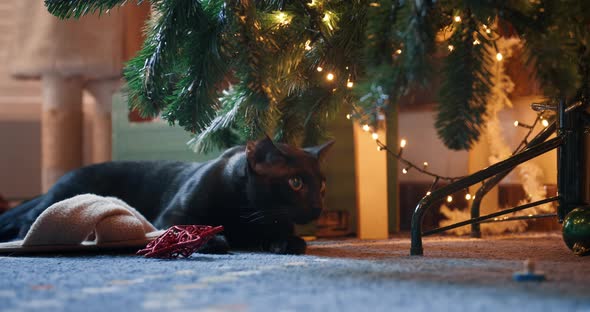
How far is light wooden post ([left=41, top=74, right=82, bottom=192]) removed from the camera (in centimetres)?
232

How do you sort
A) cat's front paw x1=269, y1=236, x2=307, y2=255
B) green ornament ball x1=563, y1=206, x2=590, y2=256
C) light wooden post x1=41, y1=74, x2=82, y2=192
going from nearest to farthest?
green ornament ball x1=563, y1=206, x2=590, y2=256
cat's front paw x1=269, y1=236, x2=307, y2=255
light wooden post x1=41, y1=74, x2=82, y2=192

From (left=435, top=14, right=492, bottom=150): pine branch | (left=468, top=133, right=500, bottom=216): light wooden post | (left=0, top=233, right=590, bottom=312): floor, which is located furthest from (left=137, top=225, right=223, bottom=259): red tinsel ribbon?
(left=468, top=133, right=500, bottom=216): light wooden post

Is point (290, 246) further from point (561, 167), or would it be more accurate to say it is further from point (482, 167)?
point (482, 167)

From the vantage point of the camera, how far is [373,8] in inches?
33.9

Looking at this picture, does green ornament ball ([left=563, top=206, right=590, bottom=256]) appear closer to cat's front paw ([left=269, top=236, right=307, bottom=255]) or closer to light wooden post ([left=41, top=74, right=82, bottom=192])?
cat's front paw ([left=269, top=236, right=307, bottom=255])

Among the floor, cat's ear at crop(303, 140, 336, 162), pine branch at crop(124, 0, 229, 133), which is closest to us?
the floor

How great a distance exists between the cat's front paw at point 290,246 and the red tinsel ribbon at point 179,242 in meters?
0.13

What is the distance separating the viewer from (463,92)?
2.64 feet

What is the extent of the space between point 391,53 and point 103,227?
2.20 feet

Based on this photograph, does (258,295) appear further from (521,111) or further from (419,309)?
(521,111)

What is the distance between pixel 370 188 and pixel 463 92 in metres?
0.92

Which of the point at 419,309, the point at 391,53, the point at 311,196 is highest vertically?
the point at 391,53

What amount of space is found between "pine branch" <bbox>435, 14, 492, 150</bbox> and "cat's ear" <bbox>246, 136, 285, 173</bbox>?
1.65 feet

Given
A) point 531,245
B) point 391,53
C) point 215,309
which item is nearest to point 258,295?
point 215,309
